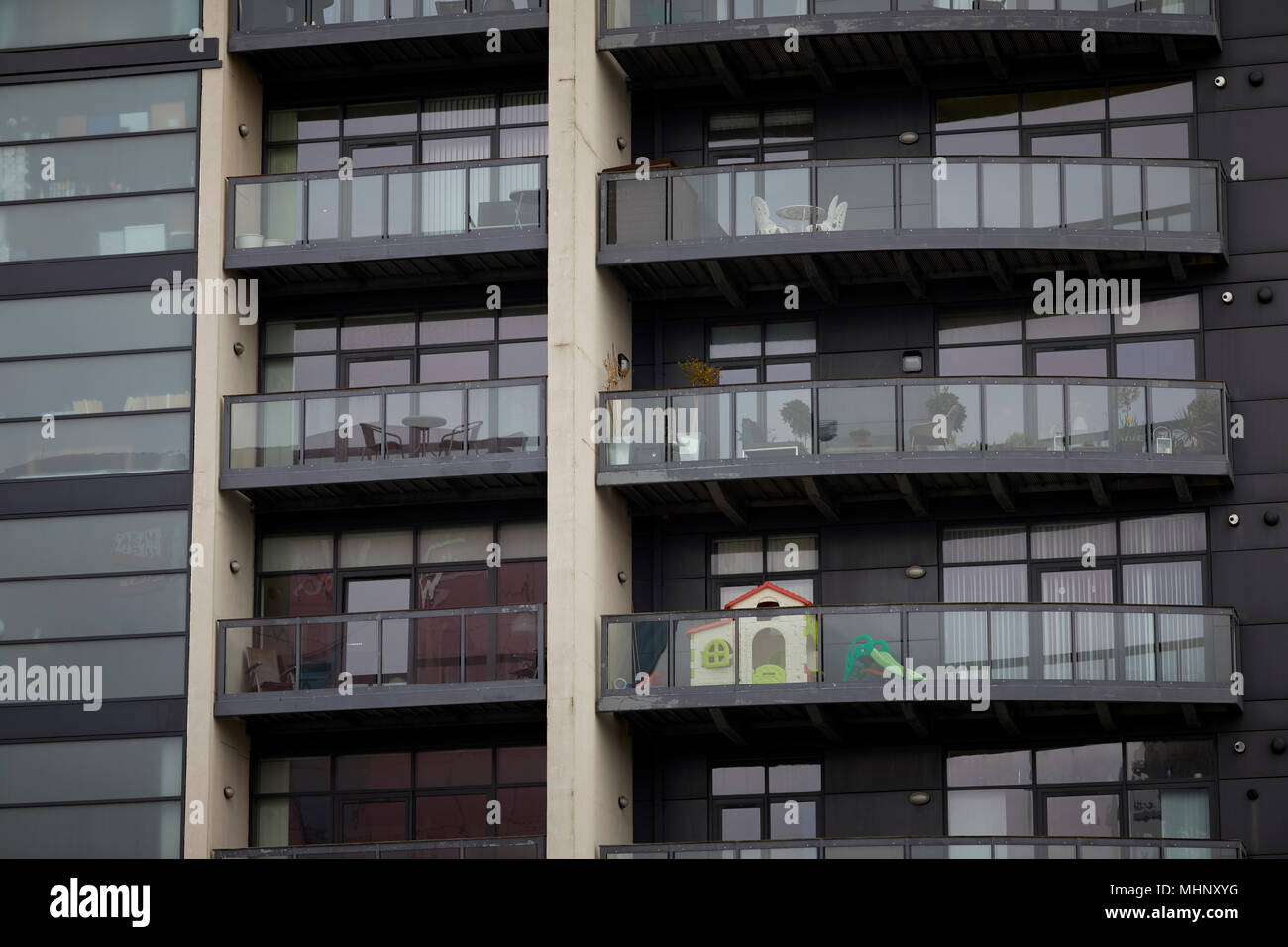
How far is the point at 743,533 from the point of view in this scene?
34.7 meters

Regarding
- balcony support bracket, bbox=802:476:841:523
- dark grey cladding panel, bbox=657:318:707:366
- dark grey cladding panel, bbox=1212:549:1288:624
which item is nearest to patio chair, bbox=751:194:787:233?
dark grey cladding panel, bbox=657:318:707:366

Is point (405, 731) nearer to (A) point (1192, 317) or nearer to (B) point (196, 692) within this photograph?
(B) point (196, 692)

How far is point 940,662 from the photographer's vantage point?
32.0 meters

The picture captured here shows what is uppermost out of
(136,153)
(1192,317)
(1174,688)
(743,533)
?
(136,153)

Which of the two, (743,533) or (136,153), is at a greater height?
(136,153)

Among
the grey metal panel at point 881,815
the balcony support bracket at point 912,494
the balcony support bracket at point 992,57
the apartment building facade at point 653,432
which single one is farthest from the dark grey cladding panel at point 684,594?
the balcony support bracket at point 992,57

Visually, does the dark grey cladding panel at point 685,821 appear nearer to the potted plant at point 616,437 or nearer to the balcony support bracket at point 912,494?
the potted plant at point 616,437

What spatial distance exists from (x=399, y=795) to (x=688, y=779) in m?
4.15

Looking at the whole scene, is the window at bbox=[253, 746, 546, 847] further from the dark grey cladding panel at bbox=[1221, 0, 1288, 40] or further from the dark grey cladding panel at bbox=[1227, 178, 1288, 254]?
the dark grey cladding panel at bbox=[1221, 0, 1288, 40]

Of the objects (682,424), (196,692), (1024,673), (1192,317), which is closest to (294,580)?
(196,692)

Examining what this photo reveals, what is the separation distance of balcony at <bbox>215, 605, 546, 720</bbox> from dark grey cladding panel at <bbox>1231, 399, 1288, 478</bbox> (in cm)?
998

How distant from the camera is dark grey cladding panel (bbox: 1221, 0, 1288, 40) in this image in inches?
1357
